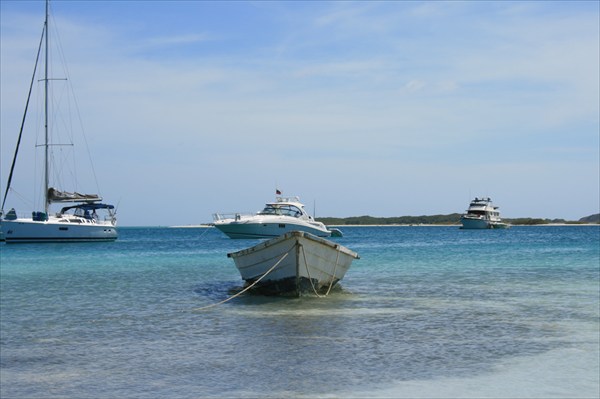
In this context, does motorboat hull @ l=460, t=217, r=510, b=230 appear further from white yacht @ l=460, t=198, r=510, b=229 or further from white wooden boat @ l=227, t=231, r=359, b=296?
white wooden boat @ l=227, t=231, r=359, b=296

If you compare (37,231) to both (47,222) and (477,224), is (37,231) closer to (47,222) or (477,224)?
(47,222)

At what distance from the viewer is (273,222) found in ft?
210

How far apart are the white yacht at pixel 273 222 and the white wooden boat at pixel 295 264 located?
4131 cm

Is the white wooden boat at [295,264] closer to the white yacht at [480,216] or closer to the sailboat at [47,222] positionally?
the sailboat at [47,222]

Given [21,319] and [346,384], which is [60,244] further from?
[346,384]

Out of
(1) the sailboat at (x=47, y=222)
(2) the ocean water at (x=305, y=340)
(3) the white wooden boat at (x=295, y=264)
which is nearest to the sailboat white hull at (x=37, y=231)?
(1) the sailboat at (x=47, y=222)

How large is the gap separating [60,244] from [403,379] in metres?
53.7

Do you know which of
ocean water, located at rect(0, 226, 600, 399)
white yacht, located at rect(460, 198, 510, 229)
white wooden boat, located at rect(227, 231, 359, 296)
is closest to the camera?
ocean water, located at rect(0, 226, 600, 399)

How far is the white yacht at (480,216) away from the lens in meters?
122

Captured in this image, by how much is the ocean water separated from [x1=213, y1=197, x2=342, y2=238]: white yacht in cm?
3814

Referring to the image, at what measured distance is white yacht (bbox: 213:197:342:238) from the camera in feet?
211

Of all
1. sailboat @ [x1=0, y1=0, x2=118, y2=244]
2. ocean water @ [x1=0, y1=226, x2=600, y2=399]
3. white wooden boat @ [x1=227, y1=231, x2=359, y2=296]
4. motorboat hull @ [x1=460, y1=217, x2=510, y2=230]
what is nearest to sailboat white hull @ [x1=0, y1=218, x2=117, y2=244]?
sailboat @ [x1=0, y1=0, x2=118, y2=244]

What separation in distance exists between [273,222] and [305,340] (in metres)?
50.4

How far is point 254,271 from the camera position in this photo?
21.8 metres
